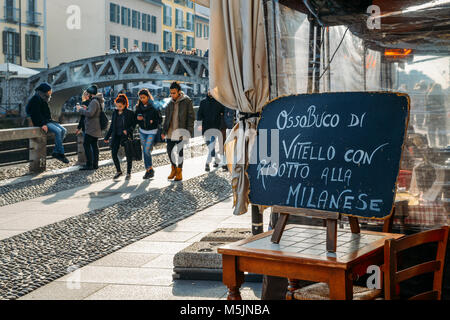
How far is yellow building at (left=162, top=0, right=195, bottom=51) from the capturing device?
244 feet

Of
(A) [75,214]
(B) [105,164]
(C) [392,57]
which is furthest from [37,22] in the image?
(C) [392,57]

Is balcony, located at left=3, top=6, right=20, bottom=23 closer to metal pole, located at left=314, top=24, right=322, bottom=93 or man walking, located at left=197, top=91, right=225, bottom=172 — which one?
man walking, located at left=197, top=91, right=225, bottom=172

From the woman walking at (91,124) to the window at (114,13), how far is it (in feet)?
149

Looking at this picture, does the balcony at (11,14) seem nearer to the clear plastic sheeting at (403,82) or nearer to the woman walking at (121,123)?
the woman walking at (121,123)

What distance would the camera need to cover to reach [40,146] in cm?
1388

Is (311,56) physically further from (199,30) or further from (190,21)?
(199,30)

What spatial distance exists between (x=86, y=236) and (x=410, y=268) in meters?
4.89

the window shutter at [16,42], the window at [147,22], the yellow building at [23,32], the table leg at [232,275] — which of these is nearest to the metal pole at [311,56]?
the table leg at [232,275]

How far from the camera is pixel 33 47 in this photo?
51.5m

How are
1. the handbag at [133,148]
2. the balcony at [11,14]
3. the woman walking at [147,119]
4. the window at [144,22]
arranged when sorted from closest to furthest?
the woman walking at [147,119]
the handbag at [133,148]
the balcony at [11,14]
the window at [144,22]

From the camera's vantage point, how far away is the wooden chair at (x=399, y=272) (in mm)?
3193

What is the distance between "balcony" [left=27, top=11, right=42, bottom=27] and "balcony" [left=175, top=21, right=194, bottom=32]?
2653 cm
